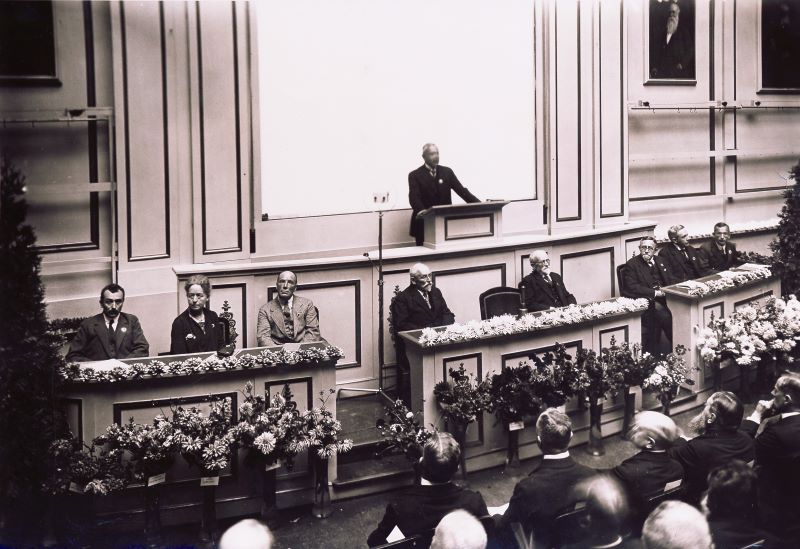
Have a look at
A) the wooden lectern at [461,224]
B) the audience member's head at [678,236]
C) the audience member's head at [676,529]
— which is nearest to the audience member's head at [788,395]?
the audience member's head at [676,529]

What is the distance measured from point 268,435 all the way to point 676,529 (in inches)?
106

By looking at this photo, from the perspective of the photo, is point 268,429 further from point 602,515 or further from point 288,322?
point 602,515

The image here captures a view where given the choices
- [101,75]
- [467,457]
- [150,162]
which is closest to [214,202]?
[150,162]

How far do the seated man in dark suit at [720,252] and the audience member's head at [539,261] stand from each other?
219 centimetres

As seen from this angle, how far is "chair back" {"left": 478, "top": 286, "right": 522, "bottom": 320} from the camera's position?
23.3ft

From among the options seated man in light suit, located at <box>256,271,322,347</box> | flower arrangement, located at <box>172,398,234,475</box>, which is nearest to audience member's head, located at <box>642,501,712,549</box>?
flower arrangement, located at <box>172,398,234,475</box>

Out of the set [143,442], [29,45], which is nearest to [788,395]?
[143,442]

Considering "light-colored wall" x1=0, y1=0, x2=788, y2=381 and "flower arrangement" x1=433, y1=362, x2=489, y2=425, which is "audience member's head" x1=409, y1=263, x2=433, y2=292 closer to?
"light-colored wall" x1=0, y1=0, x2=788, y2=381

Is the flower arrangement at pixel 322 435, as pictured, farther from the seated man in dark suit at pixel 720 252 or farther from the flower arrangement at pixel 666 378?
the seated man in dark suit at pixel 720 252

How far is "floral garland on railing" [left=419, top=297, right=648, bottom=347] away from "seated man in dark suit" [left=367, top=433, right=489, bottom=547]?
205cm

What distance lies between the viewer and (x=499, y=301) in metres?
7.18

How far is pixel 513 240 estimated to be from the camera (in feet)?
25.7

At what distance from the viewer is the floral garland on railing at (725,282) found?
7223 mm

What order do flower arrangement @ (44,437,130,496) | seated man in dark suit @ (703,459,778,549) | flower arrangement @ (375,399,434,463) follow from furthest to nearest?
flower arrangement @ (375,399,434,463)
flower arrangement @ (44,437,130,496)
seated man in dark suit @ (703,459,778,549)
